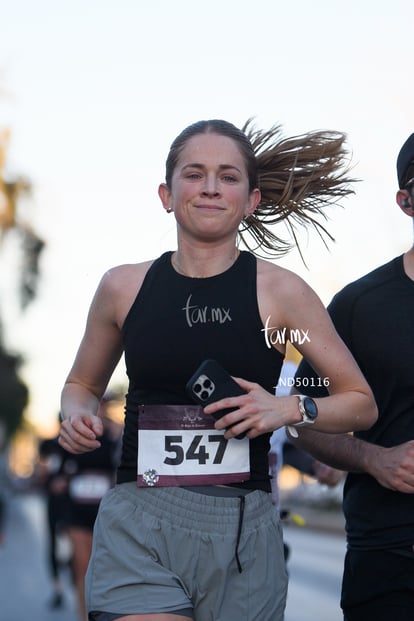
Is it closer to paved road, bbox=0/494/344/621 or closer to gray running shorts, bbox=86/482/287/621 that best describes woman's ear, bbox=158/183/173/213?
gray running shorts, bbox=86/482/287/621

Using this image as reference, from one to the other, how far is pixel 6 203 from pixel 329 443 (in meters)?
24.0

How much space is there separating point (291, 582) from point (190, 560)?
1111cm

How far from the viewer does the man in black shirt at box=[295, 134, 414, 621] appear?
3.83 meters

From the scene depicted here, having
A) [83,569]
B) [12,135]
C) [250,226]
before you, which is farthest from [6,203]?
[250,226]

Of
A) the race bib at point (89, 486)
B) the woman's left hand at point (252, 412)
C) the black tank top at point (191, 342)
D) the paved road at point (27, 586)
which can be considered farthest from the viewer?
the paved road at point (27, 586)

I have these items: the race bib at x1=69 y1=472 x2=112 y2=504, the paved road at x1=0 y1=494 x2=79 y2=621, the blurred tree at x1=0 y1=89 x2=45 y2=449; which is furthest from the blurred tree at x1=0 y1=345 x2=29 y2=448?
the race bib at x1=69 y1=472 x2=112 y2=504

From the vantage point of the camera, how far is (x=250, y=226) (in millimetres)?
4160

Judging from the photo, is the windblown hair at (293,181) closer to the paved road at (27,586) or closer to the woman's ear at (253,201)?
the woman's ear at (253,201)

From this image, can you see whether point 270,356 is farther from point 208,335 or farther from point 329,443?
point 329,443

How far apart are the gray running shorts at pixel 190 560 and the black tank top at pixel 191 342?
0.13 meters

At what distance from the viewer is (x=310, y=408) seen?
11.3 ft

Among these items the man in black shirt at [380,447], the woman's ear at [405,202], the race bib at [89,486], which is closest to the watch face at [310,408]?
the man in black shirt at [380,447]

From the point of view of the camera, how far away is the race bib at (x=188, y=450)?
3.50 metres

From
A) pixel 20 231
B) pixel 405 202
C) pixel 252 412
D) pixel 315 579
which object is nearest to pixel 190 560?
pixel 252 412
